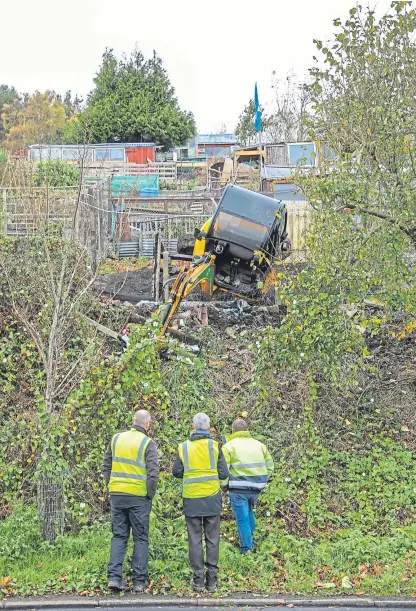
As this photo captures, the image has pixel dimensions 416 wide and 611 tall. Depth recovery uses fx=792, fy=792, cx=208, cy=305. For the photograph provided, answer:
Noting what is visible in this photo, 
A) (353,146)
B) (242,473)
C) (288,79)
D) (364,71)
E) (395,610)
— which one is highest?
(288,79)

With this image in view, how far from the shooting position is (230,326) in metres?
15.0

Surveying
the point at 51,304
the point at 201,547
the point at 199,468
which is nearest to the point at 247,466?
the point at 199,468

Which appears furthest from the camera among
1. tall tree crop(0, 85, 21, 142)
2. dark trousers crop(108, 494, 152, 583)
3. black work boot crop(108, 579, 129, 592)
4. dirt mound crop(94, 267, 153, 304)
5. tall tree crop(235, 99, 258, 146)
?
tall tree crop(0, 85, 21, 142)

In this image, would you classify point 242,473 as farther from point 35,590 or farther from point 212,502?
point 35,590

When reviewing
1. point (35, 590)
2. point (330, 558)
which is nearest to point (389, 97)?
point (330, 558)

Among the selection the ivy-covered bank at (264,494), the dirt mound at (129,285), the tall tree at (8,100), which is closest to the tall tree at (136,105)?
the tall tree at (8,100)

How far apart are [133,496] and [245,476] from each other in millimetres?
1616

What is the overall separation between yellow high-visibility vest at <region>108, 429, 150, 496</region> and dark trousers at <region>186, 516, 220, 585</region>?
66 cm

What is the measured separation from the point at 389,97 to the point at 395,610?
712 cm

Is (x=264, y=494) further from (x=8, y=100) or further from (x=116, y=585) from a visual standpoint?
(x=8, y=100)

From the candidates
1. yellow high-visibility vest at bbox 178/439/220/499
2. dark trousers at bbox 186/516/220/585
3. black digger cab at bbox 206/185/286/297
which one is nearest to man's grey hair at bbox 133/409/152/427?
yellow high-visibility vest at bbox 178/439/220/499

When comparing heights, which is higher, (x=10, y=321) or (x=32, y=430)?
(x=10, y=321)

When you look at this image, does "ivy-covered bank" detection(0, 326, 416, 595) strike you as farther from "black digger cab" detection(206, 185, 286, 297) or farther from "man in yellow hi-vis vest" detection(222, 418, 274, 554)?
"black digger cab" detection(206, 185, 286, 297)

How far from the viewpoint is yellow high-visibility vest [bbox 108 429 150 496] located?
777 cm
